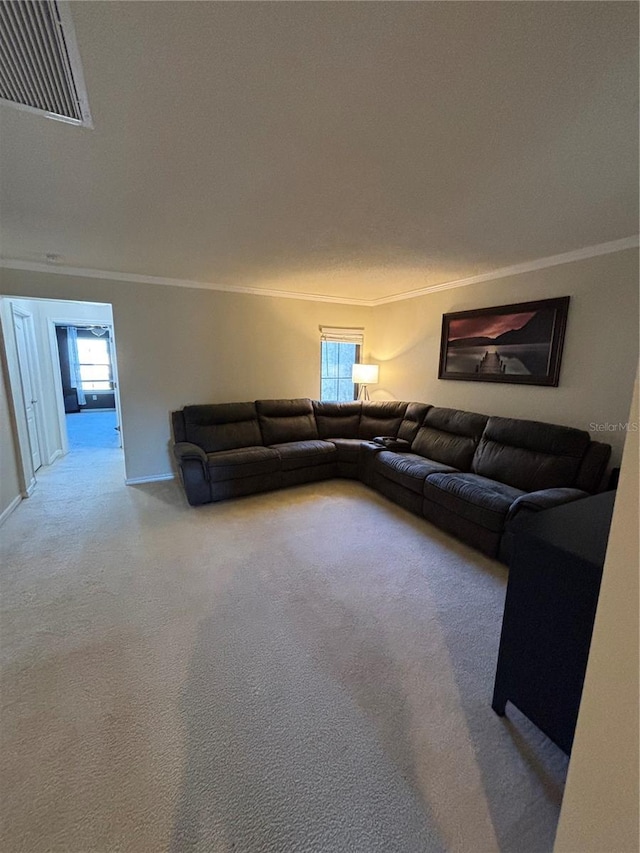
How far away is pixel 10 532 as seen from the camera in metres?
2.92

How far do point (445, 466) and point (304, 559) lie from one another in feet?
5.85

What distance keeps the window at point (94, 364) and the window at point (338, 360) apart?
304 inches

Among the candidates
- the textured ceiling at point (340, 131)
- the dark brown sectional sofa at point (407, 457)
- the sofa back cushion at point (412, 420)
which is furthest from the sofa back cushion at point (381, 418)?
the textured ceiling at point (340, 131)

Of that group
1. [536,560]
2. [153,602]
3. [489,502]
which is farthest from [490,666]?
[153,602]

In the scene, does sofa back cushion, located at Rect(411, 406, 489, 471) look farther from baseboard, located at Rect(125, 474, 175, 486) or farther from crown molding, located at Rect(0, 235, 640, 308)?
baseboard, located at Rect(125, 474, 175, 486)

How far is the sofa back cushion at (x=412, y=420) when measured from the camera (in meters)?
4.30

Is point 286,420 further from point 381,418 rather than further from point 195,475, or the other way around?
point 195,475

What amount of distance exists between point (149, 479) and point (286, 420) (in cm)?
182

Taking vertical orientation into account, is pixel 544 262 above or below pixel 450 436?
above

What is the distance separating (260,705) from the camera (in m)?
1.49

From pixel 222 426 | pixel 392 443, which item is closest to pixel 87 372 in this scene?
pixel 222 426

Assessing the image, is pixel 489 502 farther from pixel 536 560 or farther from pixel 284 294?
pixel 284 294

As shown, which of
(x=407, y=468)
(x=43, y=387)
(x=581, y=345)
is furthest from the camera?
(x=43, y=387)

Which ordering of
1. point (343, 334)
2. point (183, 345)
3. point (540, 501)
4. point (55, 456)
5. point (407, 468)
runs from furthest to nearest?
point (343, 334)
point (55, 456)
point (183, 345)
point (407, 468)
point (540, 501)
